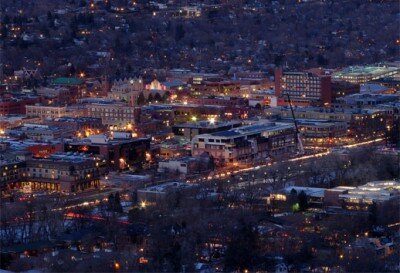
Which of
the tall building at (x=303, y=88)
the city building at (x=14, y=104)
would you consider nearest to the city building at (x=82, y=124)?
the city building at (x=14, y=104)

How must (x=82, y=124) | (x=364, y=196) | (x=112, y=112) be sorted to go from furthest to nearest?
(x=112, y=112) → (x=82, y=124) → (x=364, y=196)

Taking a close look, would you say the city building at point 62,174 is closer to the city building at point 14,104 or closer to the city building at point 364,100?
the city building at point 14,104

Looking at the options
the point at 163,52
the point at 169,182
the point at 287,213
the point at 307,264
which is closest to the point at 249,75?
A: the point at 163,52

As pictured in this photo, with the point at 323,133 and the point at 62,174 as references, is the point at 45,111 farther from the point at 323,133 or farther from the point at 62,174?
the point at 62,174

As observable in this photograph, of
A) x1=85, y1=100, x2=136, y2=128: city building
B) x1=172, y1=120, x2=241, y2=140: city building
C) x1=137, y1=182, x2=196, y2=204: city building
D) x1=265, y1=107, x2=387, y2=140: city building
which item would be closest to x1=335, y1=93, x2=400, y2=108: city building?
x1=265, y1=107, x2=387, y2=140: city building

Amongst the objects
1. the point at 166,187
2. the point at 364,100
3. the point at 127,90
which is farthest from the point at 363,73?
the point at 166,187

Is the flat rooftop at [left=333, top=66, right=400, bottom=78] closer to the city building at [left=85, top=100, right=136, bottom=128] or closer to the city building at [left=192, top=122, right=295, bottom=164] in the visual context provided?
the city building at [left=85, top=100, right=136, bottom=128]
